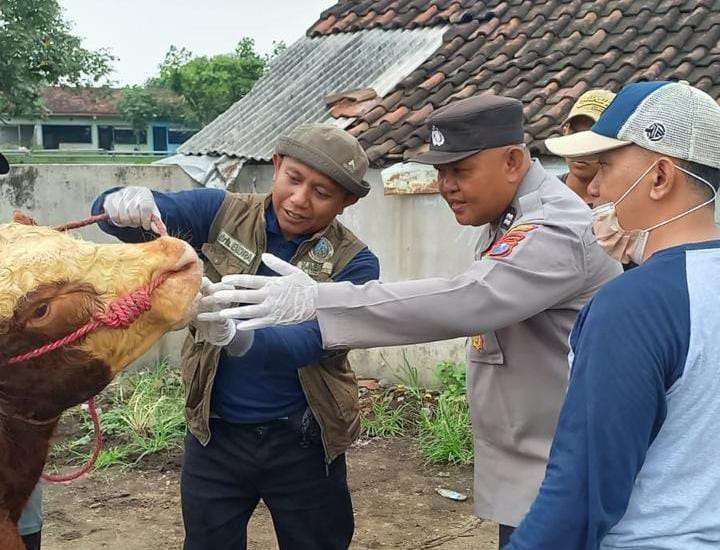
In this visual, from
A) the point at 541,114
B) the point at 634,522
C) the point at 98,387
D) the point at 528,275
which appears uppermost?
the point at 541,114

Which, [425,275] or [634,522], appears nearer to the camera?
[634,522]

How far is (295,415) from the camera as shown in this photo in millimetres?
2885

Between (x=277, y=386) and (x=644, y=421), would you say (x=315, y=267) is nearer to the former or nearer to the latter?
(x=277, y=386)

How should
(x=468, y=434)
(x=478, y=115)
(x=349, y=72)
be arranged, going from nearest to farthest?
(x=478, y=115) → (x=468, y=434) → (x=349, y=72)

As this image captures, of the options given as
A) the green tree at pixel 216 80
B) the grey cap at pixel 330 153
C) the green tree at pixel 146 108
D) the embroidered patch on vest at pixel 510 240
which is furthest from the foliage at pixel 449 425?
the green tree at pixel 146 108

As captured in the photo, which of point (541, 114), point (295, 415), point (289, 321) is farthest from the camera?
point (541, 114)

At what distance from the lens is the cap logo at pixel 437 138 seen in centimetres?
262

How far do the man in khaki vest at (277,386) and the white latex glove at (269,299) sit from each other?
0.59m

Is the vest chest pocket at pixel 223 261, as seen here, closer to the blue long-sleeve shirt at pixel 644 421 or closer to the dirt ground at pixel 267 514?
the blue long-sleeve shirt at pixel 644 421

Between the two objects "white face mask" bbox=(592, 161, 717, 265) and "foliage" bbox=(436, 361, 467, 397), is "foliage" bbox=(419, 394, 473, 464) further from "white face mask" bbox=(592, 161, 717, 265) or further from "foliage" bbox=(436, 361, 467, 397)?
"white face mask" bbox=(592, 161, 717, 265)

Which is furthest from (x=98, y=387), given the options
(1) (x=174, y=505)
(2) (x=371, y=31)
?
(2) (x=371, y=31)

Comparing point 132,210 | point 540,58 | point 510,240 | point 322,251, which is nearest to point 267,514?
point 322,251

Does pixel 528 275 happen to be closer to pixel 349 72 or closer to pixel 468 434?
pixel 468 434

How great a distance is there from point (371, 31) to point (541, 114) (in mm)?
3516
